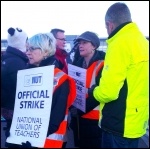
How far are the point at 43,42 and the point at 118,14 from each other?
605 mm

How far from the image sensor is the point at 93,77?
2.61 m

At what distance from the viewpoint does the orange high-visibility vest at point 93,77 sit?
103 inches

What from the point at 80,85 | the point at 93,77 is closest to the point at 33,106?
the point at 80,85

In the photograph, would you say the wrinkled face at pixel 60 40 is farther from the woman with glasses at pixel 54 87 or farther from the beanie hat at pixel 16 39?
the woman with glasses at pixel 54 87

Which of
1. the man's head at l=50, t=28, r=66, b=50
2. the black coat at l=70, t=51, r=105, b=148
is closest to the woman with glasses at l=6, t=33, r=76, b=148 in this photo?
the black coat at l=70, t=51, r=105, b=148

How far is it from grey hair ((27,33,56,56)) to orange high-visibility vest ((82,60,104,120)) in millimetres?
573

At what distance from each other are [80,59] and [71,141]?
211 centimetres

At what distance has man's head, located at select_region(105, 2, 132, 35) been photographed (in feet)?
7.11

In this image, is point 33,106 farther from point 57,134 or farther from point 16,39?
point 16,39

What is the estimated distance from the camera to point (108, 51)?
207 centimetres

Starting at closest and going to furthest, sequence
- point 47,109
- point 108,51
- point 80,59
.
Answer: point 47,109 < point 108,51 < point 80,59

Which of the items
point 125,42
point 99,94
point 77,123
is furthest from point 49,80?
point 77,123

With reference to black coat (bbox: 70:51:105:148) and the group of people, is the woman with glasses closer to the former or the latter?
the group of people

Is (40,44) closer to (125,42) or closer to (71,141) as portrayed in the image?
(125,42)
